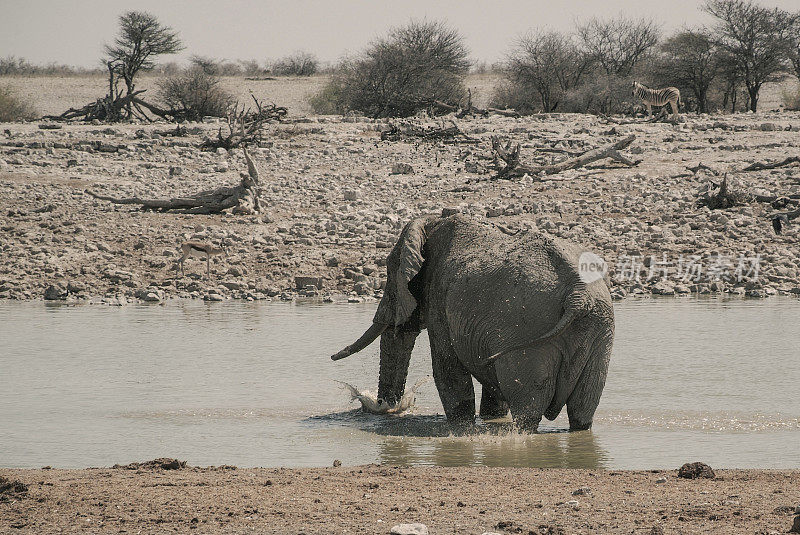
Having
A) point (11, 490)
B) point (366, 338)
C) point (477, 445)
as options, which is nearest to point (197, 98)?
point (366, 338)

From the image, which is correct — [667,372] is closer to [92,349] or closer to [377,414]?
[377,414]

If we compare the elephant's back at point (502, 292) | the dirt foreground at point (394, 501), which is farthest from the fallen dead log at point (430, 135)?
the dirt foreground at point (394, 501)

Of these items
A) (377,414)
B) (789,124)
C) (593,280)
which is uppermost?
(789,124)

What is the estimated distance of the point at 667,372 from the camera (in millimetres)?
9211

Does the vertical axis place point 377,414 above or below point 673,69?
below

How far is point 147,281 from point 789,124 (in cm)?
1520

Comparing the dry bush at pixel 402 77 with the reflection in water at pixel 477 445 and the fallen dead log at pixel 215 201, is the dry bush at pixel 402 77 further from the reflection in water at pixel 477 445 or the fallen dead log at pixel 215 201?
the reflection in water at pixel 477 445

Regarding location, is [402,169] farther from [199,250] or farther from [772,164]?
[772,164]

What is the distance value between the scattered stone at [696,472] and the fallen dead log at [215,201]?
40.3ft

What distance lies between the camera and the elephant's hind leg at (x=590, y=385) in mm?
6688

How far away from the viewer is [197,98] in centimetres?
2950

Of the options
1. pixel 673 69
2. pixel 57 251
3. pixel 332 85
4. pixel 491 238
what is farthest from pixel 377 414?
pixel 673 69

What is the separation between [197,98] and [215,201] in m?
13.2

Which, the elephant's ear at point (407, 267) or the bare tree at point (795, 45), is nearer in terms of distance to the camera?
the elephant's ear at point (407, 267)
